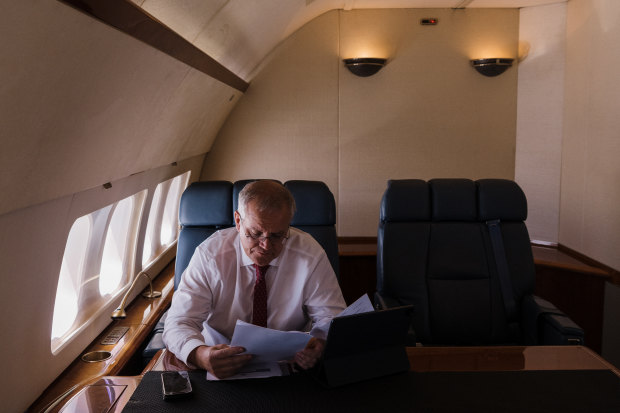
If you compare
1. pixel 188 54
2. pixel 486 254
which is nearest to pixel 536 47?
pixel 486 254

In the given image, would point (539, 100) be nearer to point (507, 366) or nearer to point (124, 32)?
point (507, 366)

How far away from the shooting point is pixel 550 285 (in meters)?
4.65

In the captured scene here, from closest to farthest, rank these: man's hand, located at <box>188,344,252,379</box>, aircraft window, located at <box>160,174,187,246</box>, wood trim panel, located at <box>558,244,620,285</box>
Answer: man's hand, located at <box>188,344,252,379</box>, wood trim panel, located at <box>558,244,620,285</box>, aircraft window, located at <box>160,174,187,246</box>

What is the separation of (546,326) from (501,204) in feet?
2.34

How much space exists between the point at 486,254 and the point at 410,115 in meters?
2.74

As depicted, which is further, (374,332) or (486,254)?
(486,254)

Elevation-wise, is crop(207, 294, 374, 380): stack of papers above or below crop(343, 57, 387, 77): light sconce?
below

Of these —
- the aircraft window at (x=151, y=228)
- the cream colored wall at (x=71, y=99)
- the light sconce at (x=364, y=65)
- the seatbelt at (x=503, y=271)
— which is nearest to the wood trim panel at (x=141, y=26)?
the cream colored wall at (x=71, y=99)

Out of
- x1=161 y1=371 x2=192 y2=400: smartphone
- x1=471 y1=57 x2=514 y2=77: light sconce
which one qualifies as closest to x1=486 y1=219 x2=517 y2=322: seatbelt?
x1=161 y1=371 x2=192 y2=400: smartphone

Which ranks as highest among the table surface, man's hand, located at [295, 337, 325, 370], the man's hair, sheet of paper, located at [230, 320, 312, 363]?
the man's hair

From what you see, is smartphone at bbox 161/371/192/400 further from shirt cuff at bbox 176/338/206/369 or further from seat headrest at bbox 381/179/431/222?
seat headrest at bbox 381/179/431/222

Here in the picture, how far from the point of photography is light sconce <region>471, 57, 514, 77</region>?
17.7 feet

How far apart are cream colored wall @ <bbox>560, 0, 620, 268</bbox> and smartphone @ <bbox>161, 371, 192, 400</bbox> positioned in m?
3.61

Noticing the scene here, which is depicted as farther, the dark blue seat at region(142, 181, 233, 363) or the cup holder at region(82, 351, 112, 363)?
the dark blue seat at region(142, 181, 233, 363)
